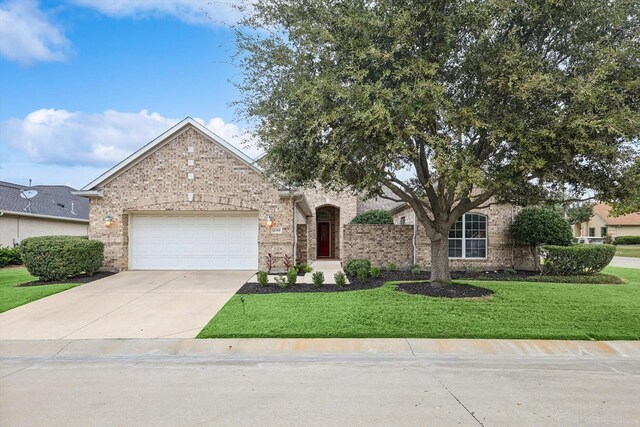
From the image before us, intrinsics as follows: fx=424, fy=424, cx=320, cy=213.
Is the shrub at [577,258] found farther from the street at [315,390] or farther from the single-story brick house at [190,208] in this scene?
the single-story brick house at [190,208]

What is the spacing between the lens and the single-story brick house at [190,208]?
14.5 metres

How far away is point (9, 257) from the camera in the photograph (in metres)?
19.0

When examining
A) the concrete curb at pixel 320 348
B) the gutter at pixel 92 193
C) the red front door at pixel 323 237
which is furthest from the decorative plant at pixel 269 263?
the red front door at pixel 323 237

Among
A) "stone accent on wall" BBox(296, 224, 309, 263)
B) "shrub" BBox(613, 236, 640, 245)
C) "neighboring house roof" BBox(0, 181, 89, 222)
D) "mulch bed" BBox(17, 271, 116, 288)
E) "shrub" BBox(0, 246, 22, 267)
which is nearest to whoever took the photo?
"mulch bed" BBox(17, 271, 116, 288)

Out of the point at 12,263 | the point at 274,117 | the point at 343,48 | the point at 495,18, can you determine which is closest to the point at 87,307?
the point at 274,117

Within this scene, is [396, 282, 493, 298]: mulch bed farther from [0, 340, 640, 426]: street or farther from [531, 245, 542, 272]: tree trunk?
[531, 245, 542, 272]: tree trunk

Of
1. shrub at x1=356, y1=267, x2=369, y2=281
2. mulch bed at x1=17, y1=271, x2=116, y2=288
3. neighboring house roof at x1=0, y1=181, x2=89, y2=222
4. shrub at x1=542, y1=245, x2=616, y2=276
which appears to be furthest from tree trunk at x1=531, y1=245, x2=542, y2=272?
neighboring house roof at x1=0, y1=181, x2=89, y2=222

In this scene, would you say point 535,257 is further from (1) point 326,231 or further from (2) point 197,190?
(2) point 197,190

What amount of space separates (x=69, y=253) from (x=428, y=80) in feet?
38.4

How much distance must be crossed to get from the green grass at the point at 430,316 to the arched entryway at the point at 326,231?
13.4 metres

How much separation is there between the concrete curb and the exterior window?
9286mm

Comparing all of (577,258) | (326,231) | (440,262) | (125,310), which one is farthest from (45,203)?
(577,258)

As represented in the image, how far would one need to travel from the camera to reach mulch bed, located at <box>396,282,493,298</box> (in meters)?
10.4

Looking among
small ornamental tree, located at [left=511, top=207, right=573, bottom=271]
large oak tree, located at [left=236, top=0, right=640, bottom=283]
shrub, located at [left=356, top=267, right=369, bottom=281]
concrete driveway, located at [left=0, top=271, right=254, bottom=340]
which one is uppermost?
large oak tree, located at [left=236, top=0, right=640, bottom=283]
